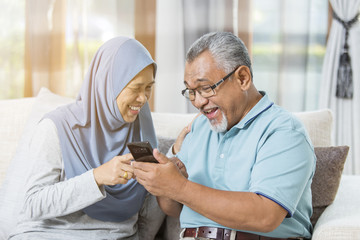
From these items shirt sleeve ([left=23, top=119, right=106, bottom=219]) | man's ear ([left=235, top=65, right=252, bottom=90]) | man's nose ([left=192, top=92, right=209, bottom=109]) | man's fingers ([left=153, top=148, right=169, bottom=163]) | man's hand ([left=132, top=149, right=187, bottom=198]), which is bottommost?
shirt sleeve ([left=23, top=119, right=106, bottom=219])

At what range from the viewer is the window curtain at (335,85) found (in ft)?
11.3

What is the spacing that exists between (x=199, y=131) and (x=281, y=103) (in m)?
1.73

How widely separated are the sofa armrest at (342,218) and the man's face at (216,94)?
527 millimetres

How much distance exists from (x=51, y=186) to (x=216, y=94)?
0.76 m

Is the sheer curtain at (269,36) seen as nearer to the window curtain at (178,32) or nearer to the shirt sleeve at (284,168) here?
the window curtain at (178,32)

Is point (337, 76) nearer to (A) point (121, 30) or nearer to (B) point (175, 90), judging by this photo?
(B) point (175, 90)

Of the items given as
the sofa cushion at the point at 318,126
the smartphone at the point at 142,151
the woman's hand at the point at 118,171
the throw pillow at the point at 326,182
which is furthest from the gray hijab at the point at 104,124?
the sofa cushion at the point at 318,126

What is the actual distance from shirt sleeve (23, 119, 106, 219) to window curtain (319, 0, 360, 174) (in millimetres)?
2274

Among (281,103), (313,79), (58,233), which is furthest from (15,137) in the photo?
(313,79)

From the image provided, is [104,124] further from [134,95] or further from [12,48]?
[12,48]

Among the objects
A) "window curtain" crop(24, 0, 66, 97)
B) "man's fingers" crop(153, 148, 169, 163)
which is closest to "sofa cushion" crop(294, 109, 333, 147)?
"man's fingers" crop(153, 148, 169, 163)

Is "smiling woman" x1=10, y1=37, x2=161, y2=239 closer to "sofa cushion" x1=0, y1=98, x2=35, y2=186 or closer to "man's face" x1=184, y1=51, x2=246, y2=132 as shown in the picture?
"man's face" x1=184, y1=51, x2=246, y2=132

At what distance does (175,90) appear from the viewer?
12.0ft

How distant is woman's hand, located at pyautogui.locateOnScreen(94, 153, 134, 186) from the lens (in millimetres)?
1771
